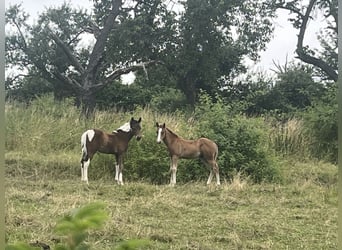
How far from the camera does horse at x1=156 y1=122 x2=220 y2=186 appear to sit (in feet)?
22.0

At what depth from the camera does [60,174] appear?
22.8ft

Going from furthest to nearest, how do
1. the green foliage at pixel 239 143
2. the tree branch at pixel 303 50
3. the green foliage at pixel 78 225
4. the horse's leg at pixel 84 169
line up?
1. the tree branch at pixel 303 50
2. the green foliage at pixel 239 143
3. the horse's leg at pixel 84 169
4. the green foliage at pixel 78 225

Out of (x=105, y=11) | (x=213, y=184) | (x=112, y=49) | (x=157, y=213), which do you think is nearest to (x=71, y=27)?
(x=105, y=11)

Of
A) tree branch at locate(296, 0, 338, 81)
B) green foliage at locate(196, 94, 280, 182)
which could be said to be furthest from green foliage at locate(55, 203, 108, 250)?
tree branch at locate(296, 0, 338, 81)

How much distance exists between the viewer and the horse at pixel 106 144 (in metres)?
6.58

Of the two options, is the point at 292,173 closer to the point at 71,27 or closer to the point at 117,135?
the point at 117,135

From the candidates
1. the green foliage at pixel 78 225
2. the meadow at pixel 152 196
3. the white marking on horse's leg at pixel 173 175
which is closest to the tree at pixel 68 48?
the meadow at pixel 152 196

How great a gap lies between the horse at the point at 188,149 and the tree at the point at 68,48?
5.81 m

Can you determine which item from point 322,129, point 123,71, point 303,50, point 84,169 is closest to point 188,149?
point 84,169

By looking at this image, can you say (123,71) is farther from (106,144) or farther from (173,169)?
(173,169)

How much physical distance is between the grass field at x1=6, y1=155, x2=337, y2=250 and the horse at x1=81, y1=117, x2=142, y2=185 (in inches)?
10.0

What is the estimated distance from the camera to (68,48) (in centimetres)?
1343

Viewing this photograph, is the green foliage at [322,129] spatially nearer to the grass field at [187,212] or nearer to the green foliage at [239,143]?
the green foliage at [239,143]

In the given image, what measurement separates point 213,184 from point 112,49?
748cm
